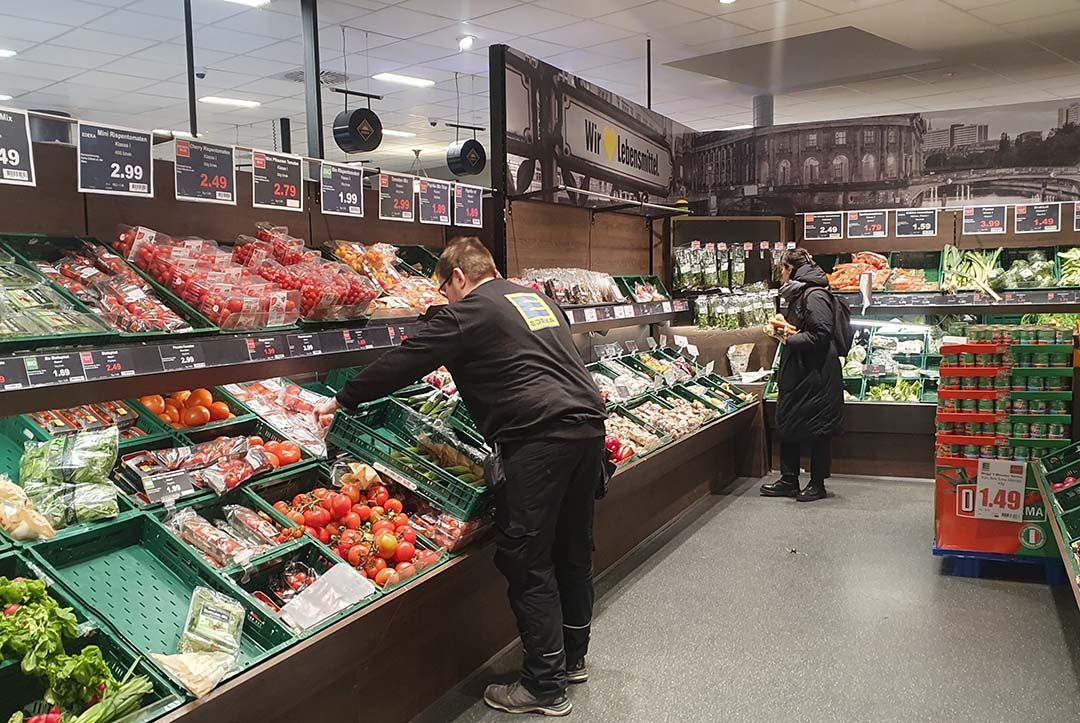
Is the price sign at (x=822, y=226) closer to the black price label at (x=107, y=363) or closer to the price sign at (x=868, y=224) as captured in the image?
the price sign at (x=868, y=224)

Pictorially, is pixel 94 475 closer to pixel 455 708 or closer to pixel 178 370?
pixel 178 370

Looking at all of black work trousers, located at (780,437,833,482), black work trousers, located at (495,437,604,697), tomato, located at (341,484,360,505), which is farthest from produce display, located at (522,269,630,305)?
tomato, located at (341,484,360,505)

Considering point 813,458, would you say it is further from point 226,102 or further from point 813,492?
point 226,102

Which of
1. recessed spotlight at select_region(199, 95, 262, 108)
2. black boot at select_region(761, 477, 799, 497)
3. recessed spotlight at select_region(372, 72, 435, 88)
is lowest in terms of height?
black boot at select_region(761, 477, 799, 497)

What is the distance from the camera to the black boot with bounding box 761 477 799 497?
5.92 m

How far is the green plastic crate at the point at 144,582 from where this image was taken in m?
2.21

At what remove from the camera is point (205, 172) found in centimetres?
304

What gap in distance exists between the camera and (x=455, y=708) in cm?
305

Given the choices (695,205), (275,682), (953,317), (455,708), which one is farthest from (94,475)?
(953,317)

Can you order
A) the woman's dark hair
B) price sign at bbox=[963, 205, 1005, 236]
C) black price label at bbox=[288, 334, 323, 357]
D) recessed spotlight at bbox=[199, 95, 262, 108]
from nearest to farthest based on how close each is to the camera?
black price label at bbox=[288, 334, 323, 357], the woman's dark hair, price sign at bbox=[963, 205, 1005, 236], recessed spotlight at bbox=[199, 95, 262, 108]

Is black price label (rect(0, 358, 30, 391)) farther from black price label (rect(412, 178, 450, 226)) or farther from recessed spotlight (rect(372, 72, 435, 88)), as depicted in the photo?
recessed spotlight (rect(372, 72, 435, 88))

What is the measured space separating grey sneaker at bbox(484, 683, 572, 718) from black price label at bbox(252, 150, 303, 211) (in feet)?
6.86

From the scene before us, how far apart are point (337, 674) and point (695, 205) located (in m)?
6.07

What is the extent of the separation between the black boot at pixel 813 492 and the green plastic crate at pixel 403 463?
131 inches
